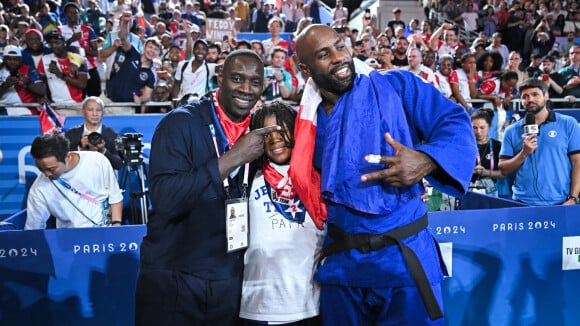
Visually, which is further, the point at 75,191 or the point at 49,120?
the point at 49,120

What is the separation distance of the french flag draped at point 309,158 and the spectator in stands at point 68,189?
8.78 ft

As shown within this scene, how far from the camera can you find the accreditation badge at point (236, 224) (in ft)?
8.10

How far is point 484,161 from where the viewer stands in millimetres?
5852

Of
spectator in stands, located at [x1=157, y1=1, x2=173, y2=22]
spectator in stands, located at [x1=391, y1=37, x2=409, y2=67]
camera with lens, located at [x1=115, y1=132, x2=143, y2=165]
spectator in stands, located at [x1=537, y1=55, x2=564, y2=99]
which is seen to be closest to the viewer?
camera with lens, located at [x1=115, y1=132, x2=143, y2=165]

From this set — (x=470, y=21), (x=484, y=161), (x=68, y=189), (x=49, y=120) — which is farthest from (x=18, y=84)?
(x=470, y=21)

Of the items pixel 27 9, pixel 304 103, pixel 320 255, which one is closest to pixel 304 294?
pixel 320 255

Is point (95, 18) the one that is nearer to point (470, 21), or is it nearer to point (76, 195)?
point (76, 195)

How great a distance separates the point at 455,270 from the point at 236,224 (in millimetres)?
1993

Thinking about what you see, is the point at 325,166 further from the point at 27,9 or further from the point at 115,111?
the point at 27,9

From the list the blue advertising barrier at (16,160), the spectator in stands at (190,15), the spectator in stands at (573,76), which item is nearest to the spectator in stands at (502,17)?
the spectator in stands at (573,76)

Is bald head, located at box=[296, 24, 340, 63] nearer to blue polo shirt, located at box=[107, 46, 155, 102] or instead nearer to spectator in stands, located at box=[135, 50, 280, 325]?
spectator in stands, located at box=[135, 50, 280, 325]

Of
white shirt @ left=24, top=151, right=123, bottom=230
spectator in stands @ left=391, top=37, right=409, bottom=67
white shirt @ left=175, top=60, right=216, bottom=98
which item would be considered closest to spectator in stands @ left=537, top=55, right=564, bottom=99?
spectator in stands @ left=391, top=37, right=409, bottom=67

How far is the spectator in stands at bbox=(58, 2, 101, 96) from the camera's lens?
301 inches

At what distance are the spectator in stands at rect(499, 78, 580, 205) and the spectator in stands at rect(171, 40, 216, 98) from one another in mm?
4164
